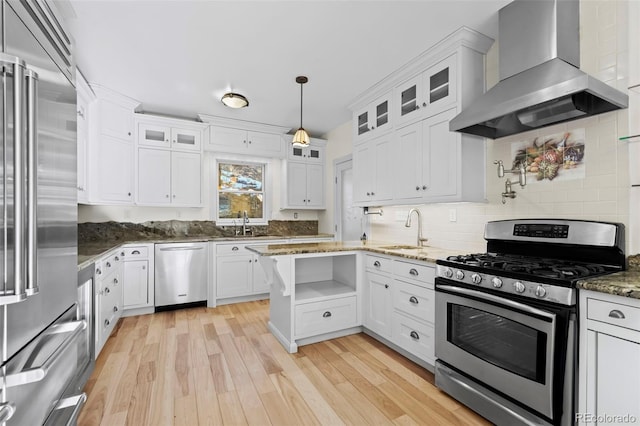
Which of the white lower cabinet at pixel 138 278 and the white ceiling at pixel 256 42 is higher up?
the white ceiling at pixel 256 42

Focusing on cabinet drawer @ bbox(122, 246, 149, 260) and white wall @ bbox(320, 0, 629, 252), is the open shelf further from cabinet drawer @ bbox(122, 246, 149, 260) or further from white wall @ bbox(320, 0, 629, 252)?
cabinet drawer @ bbox(122, 246, 149, 260)

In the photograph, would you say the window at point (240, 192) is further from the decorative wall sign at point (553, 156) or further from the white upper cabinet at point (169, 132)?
the decorative wall sign at point (553, 156)

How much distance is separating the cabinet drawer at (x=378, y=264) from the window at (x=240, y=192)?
2.59 m

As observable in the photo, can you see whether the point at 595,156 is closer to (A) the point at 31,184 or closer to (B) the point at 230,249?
(A) the point at 31,184

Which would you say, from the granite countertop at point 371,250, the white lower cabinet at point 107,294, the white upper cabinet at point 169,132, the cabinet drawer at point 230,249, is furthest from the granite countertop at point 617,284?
the white upper cabinet at point 169,132

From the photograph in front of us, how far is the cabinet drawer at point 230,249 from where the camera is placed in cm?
415

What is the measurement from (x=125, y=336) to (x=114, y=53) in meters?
2.72

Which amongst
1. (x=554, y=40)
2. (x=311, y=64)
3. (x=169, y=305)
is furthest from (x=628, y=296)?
(x=169, y=305)

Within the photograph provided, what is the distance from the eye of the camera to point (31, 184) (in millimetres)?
887

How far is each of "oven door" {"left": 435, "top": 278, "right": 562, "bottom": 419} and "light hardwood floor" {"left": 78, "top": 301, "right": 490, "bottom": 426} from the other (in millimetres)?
317

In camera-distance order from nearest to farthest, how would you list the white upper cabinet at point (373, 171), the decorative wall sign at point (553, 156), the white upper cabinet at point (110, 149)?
1. the decorative wall sign at point (553, 156)
2. the white upper cabinet at point (373, 171)
3. the white upper cabinet at point (110, 149)

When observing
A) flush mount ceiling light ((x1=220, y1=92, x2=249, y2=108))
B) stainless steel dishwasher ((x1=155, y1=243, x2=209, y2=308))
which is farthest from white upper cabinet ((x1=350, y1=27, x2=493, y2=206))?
stainless steel dishwasher ((x1=155, y1=243, x2=209, y2=308))

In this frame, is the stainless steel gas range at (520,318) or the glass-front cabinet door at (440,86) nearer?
the stainless steel gas range at (520,318)

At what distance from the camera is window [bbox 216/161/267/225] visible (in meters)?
4.85
